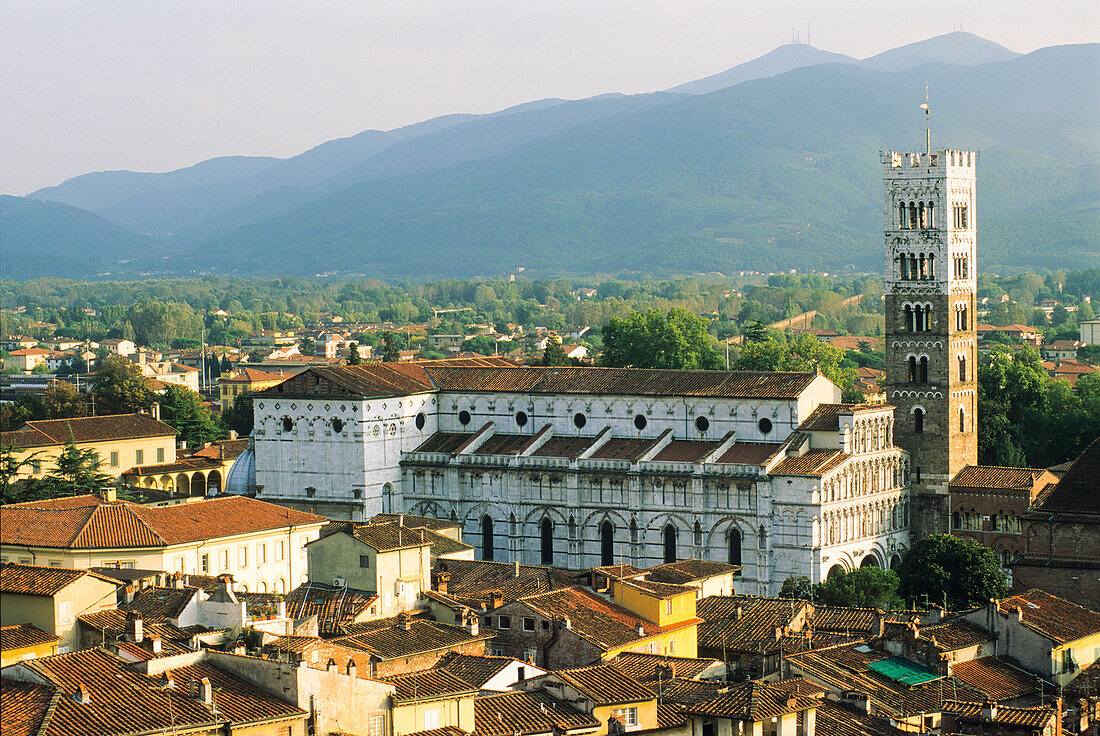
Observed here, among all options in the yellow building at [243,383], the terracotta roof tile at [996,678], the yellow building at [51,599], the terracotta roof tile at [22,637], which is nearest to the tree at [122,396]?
the yellow building at [243,383]

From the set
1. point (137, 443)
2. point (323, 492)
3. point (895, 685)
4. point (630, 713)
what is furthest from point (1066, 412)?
→ point (630, 713)

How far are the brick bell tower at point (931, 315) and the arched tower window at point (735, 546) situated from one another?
28.2 ft

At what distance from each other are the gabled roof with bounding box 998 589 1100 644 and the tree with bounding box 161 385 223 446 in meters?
58.7

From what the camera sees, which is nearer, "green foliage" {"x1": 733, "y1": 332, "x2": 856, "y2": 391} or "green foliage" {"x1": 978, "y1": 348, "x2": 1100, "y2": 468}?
"green foliage" {"x1": 978, "y1": 348, "x2": 1100, "y2": 468}

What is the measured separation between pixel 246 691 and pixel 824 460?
126 ft

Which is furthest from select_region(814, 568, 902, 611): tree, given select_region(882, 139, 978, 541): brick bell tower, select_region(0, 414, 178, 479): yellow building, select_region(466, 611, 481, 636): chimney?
select_region(0, 414, 178, 479): yellow building

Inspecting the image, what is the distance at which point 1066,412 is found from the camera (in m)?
83.1

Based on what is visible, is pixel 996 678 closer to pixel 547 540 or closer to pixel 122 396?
pixel 547 540

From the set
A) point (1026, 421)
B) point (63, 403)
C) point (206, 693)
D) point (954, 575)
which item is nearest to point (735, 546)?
point (954, 575)

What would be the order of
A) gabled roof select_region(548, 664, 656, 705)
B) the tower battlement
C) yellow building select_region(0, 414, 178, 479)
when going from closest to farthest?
gabled roof select_region(548, 664, 656, 705) → the tower battlement → yellow building select_region(0, 414, 178, 479)

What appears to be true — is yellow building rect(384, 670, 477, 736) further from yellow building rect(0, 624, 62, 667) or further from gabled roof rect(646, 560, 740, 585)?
gabled roof rect(646, 560, 740, 585)

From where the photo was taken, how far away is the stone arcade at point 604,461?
6575 cm

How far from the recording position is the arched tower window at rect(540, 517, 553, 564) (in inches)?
2800

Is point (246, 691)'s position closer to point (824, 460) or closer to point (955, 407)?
point (824, 460)
